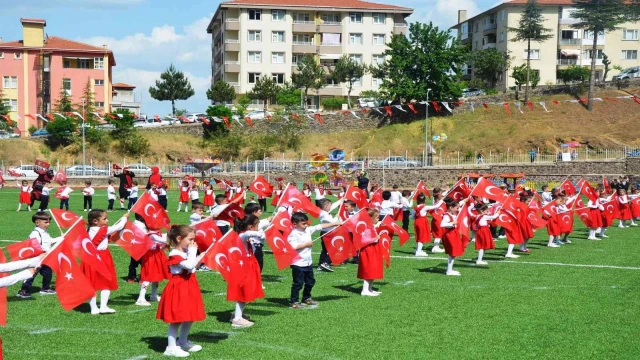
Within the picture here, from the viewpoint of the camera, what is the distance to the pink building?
266ft

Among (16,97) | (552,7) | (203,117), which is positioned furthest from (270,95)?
(552,7)

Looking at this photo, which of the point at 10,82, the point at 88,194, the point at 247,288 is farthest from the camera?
the point at 10,82

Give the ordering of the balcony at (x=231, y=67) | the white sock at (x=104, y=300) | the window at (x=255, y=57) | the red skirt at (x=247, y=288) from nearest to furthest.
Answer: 1. the red skirt at (x=247, y=288)
2. the white sock at (x=104, y=300)
3. the balcony at (x=231, y=67)
4. the window at (x=255, y=57)

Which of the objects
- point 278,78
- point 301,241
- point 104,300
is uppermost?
point 278,78

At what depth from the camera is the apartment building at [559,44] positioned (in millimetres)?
85750

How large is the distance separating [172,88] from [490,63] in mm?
35504

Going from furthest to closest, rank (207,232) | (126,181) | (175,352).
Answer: (126,181), (207,232), (175,352)

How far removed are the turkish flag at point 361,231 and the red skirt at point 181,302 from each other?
15.0 feet

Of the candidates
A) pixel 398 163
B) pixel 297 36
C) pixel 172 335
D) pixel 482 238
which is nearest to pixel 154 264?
pixel 172 335

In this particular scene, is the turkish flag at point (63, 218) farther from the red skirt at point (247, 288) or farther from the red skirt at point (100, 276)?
the red skirt at point (247, 288)

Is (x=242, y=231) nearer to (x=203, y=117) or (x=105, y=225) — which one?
(x=105, y=225)

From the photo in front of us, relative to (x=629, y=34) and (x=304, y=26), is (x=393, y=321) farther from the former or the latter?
(x=629, y=34)

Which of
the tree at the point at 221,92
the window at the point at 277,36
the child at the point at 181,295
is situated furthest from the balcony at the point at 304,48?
the child at the point at 181,295

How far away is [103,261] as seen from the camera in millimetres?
11492
